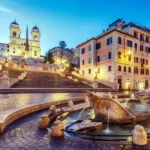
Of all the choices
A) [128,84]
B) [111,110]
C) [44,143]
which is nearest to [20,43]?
[128,84]

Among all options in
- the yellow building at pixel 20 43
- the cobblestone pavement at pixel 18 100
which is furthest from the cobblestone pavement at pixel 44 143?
the yellow building at pixel 20 43

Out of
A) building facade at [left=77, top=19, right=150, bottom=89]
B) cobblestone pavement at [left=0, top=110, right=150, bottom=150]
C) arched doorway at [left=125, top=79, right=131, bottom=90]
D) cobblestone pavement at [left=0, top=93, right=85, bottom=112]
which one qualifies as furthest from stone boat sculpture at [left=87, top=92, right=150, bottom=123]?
arched doorway at [left=125, top=79, right=131, bottom=90]

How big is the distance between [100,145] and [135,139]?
3.17 ft

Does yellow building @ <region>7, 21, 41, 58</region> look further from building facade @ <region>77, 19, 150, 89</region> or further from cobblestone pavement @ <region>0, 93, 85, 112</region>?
cobblestone pavement @ <region>0, 93, 85, 112</region>

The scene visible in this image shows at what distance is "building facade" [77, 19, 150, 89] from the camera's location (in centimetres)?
3838

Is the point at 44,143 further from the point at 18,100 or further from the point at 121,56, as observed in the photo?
the point at 121,56

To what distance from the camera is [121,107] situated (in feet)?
22.9

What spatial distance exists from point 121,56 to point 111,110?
33.9 m

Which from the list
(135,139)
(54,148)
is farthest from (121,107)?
(54,148)

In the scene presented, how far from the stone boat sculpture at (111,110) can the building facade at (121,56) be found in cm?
2904

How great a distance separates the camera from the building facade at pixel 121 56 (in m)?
38.4

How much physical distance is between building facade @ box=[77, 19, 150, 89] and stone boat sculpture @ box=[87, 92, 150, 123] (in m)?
29.0

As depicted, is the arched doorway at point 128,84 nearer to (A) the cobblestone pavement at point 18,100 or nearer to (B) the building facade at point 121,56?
(B) the building facade at point 121,56

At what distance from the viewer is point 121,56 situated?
128ft
